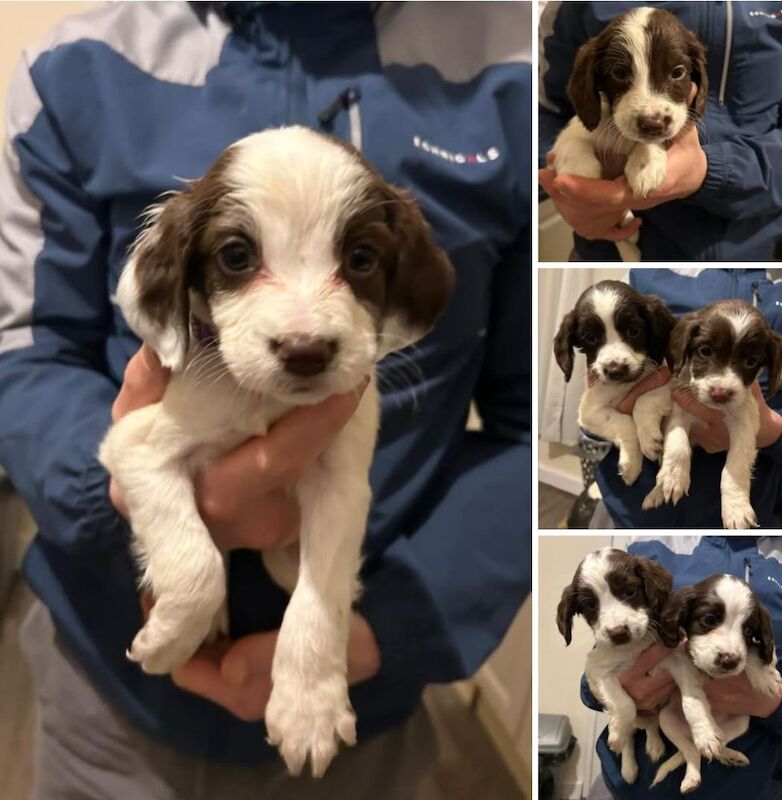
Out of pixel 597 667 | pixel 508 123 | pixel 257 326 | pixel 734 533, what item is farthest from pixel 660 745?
pixel 508 123

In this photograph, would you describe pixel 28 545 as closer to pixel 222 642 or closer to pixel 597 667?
pixel 222 642

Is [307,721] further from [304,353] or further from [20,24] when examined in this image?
[20,24]

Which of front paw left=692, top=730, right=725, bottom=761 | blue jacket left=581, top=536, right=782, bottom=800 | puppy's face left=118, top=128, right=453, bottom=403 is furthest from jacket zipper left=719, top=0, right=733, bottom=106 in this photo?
front paw left=692, top=730, right=725, bottom=761

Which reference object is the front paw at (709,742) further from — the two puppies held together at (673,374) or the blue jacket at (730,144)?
the blue jacket at (730,144)

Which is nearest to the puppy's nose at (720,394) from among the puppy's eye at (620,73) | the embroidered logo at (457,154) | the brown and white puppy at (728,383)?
the brown and white puppy at (728,383)

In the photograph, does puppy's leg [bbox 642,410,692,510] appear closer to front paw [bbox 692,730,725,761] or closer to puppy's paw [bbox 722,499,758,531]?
puppy's paw [bbox 722,499,758,531]
